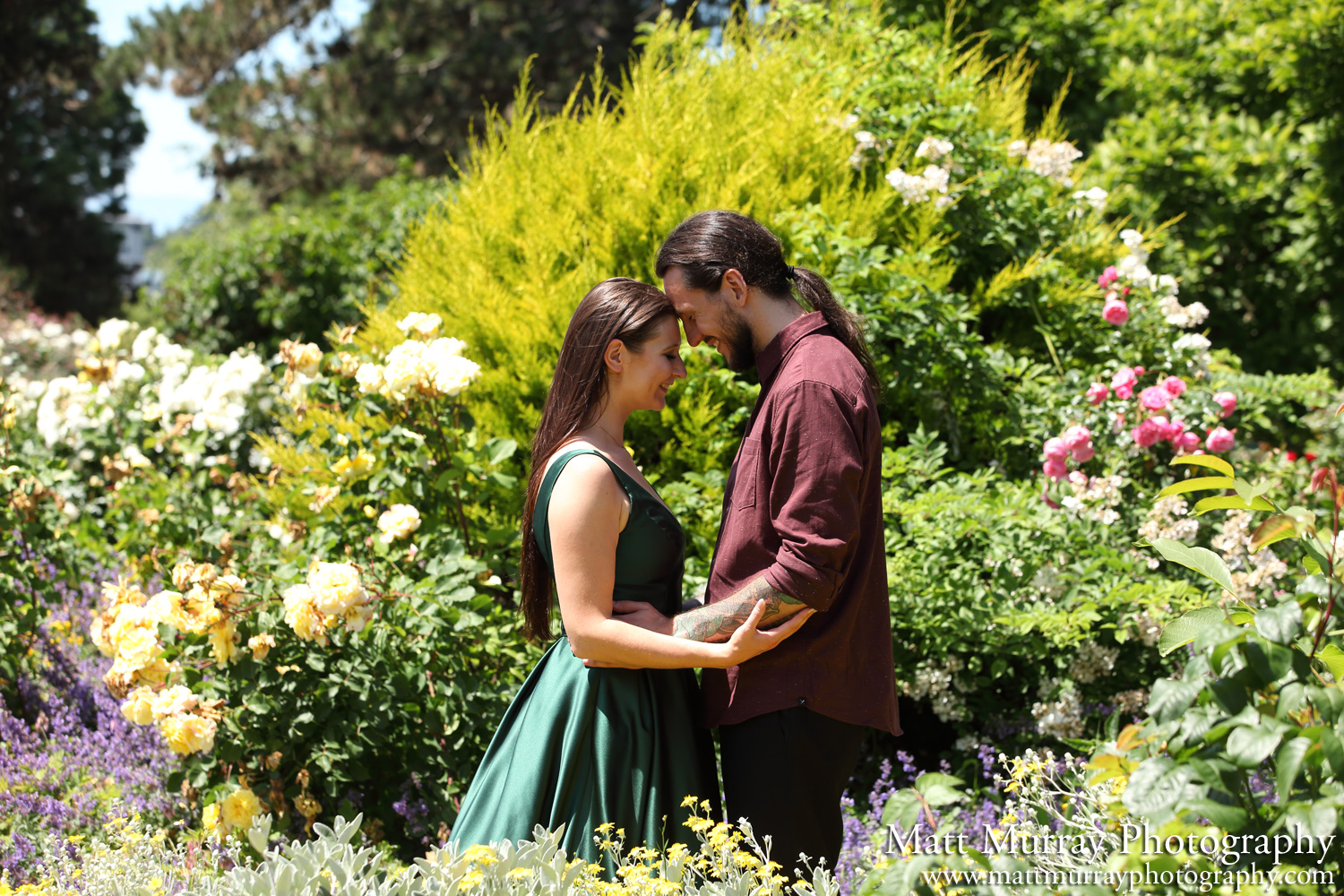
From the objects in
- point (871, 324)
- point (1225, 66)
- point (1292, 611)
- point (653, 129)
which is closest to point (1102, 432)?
point (871, 324)

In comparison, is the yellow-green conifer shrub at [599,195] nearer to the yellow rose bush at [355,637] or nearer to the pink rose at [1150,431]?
the yellow rose bush at [355,637]

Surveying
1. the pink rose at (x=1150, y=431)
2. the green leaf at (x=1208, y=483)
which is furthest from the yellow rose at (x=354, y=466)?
the pink rose at (x=1150, y=431)

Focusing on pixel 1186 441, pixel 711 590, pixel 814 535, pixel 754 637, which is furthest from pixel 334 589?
pixel 1186 441

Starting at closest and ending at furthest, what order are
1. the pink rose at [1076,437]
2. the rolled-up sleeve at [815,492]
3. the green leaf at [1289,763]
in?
the green leaf at [1289,763], the rolled-up sleeve at [815,492], the pink rose at [1076,437]

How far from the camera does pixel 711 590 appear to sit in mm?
1965

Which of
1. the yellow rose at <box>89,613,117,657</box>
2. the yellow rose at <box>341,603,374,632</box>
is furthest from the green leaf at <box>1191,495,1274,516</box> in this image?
the yellow rose at <box>89,613,117,657</box>

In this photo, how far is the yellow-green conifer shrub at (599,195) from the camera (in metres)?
3.33

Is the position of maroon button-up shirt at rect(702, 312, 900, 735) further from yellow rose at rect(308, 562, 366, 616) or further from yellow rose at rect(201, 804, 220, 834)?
yellow rose at rect(201, 804, 220, 834)

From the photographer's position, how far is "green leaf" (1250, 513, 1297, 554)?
1188mm

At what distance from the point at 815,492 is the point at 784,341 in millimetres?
366

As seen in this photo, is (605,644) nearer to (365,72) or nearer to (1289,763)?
(1289,763)

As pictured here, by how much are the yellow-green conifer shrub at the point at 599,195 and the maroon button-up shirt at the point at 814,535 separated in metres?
1.48

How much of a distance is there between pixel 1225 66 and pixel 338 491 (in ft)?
16.6

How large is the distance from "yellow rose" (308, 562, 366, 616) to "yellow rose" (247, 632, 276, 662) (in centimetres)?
19
